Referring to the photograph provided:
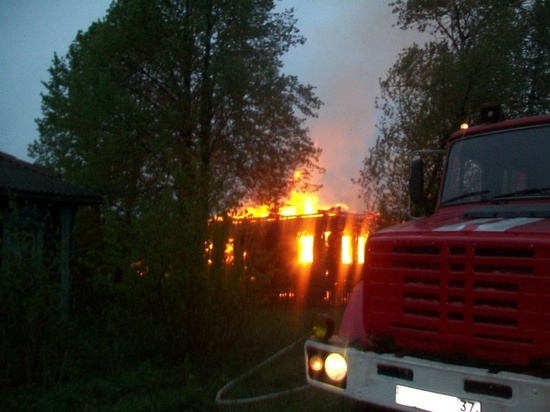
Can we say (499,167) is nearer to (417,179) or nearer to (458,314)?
(417,179)

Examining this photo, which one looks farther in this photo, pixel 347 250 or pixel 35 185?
pixel 347 250

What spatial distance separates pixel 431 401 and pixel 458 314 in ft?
1.89

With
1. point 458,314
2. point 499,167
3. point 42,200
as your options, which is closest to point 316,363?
point 458,314

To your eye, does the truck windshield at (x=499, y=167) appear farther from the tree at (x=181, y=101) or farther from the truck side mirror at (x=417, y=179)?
the tree at (x=181, y=101)

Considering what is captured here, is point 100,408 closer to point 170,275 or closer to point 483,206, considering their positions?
point 170,275

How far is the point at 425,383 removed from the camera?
13.0 feet

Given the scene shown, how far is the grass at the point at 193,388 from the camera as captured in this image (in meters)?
6.30

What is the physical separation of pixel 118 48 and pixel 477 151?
14.3 m

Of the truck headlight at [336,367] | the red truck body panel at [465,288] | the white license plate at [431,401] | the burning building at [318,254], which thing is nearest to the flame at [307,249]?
the burning building at [318,254]

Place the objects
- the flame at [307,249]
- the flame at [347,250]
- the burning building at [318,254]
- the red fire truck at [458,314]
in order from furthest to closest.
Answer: the flame at [307,249] → the flame at [347,250] → the burning building at [318,254] → the red fire truck at [458,314]

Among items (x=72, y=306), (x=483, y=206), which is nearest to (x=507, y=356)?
(x=483, y=206)

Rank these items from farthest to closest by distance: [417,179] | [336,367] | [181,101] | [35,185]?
[181,101] → [35,185] → [417,179] → [336,367]

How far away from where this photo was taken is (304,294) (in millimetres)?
17125

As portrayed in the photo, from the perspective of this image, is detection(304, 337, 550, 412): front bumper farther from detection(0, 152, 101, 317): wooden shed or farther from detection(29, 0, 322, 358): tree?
detection(29, 0, 322, 358): tree
